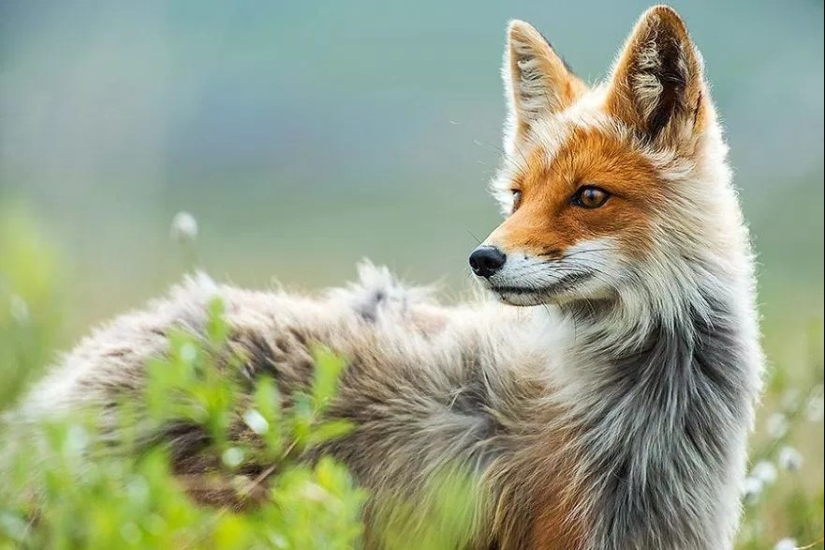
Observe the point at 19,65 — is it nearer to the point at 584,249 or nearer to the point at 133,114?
the point at 133,114

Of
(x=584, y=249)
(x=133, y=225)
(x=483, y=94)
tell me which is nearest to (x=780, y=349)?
(x=584, y=249)

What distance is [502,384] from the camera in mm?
4332

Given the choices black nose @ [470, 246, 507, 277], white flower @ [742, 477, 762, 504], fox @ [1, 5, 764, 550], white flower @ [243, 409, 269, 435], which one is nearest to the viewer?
white flower @ [243, 409, 269, 435]

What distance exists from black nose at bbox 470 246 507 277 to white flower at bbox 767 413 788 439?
265 cm

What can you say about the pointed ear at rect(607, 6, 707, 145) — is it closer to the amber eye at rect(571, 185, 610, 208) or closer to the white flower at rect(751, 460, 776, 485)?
the amber eye at rect(571, 185, 610, 208)

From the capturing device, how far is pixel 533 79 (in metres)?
4.80

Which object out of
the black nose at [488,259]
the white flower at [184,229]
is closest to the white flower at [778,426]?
Result: the black nose at [488,259]

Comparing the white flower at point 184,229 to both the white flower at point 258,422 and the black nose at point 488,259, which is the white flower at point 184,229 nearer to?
the black nose at point 488,259

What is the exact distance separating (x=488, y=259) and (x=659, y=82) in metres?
1.04

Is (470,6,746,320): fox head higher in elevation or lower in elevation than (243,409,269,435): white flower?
higher

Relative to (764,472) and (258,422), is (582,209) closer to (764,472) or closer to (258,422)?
(258,422)

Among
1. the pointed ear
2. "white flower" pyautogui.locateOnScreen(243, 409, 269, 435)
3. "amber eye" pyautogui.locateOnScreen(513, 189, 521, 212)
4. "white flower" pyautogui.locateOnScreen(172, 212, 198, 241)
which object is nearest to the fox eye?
"amber eye" pyautogui.locateOnScreen(513, 189, 521, 212)

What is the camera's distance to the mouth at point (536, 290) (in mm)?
3848

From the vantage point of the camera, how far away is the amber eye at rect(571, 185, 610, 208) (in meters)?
3.98
